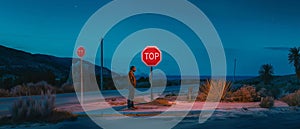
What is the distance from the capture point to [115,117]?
12969mm

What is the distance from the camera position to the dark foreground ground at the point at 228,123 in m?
10.9

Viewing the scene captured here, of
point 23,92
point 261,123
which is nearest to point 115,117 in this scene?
point 261,123

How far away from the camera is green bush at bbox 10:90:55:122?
12.1m

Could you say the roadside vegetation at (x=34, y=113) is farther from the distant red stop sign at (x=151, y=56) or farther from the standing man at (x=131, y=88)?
the distant red stop sign at (x=151, y=56)

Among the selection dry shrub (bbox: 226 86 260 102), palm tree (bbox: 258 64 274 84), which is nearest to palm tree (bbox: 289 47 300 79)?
palm tree (bbox: 258 64 274 84)

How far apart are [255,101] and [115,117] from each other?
958 cm

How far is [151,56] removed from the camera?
66.9 ft

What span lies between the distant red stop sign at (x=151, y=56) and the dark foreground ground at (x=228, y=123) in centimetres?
775

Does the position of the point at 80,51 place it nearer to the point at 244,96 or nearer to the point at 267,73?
the point at 244,96

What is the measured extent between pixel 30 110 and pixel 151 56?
9.28 meters

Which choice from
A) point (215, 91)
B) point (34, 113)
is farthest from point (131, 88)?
point (215, 91)

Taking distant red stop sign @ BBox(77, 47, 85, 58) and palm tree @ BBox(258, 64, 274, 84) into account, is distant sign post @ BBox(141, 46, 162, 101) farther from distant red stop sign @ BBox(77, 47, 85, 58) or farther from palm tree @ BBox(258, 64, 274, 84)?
palm tree @ BBox(258, 64, 274, 84)

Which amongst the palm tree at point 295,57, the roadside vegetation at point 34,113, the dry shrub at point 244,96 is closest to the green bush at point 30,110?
the roadside vegetation at point 34,113

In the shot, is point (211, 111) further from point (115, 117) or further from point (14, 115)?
point (14, 115)
